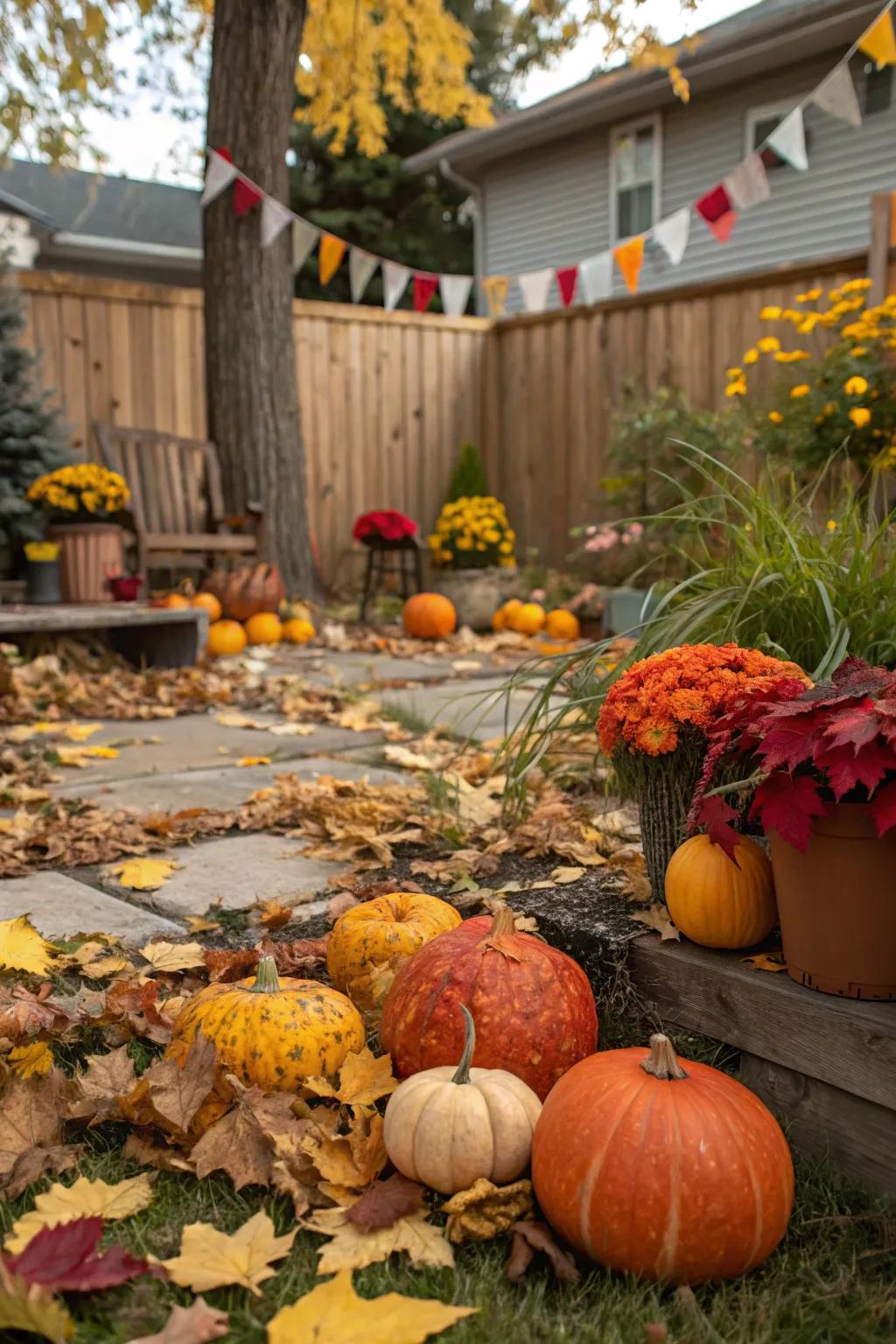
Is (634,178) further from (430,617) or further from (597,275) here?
(430,617)

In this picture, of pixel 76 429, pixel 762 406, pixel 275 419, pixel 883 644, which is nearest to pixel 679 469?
pixel 762 406

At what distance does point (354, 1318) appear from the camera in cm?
107

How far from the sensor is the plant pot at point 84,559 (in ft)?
19.0

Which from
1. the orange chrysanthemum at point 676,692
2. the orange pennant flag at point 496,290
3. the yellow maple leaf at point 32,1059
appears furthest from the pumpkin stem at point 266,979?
the orange pennant flag at point 496,290

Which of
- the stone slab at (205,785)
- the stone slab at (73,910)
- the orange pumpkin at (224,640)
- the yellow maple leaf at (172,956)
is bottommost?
the stone slab at (73,910)

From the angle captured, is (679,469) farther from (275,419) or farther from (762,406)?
(275,419)

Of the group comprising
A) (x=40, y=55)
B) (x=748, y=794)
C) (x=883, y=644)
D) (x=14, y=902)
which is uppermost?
(x=40, y=55)

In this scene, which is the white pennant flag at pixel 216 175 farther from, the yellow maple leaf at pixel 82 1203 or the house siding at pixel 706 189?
the yellow maple leaf at pixel 82 1203

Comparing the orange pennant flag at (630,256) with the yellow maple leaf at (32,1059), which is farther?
the orange pennant flag at (630,256)

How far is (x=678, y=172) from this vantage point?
1202 cm

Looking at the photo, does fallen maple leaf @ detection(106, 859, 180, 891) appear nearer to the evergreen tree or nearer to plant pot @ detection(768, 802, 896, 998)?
plant pot @ detection(768, 802, 896, 998)

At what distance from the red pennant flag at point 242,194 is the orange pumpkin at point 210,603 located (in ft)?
7.01

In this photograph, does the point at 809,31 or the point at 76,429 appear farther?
the point at 809,31

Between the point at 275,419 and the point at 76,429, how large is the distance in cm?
121
